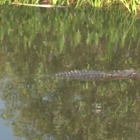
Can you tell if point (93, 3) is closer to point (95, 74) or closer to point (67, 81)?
point (95, 74)

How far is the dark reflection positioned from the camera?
4.95m

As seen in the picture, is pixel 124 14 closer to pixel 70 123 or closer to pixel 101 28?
pixel 101 28

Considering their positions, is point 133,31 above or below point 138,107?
above

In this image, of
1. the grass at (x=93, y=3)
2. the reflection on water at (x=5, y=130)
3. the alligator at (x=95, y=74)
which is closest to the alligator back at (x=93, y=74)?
the alligator at (x=95, y=74)

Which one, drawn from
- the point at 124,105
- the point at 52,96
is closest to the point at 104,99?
the point at 124,105

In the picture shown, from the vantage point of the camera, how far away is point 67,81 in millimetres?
6254

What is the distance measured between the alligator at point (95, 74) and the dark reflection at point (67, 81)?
2.5 inches

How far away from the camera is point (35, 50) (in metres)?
7.69

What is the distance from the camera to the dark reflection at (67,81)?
495 cm

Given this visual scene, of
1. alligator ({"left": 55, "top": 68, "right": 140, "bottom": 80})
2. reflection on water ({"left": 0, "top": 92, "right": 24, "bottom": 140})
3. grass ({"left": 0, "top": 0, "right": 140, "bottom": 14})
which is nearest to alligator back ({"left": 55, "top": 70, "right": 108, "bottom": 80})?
alligator ({"left": 55, "top": 68, "right": 140, "bottom": 80})

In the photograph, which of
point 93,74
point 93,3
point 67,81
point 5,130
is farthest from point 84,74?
point 93,3

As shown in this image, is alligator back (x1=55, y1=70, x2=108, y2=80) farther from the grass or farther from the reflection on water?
the grass

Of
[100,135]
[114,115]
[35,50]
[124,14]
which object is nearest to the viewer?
[100,135]

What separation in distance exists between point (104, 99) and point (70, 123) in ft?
2.60
